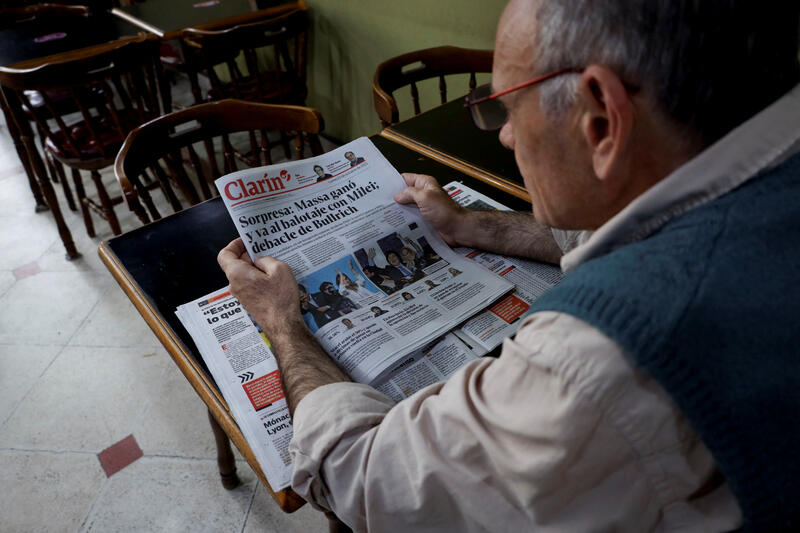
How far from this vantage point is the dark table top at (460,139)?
1210 mm

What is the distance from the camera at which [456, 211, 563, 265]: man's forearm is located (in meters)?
0.91

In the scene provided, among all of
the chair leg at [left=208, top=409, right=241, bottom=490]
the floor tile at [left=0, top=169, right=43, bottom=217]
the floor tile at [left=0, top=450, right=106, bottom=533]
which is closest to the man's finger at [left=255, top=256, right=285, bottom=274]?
the chair leg at [left=208, top=409, right=241, bottom=490]

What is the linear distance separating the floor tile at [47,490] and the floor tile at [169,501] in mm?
60

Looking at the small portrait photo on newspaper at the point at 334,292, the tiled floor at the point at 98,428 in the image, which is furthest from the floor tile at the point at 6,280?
the small portrait photo on newspaper at the point at 334,292

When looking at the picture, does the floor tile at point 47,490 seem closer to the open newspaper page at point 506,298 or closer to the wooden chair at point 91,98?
the wooden chair at point 91,98

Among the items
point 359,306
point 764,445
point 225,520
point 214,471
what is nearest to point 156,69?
point 214,471

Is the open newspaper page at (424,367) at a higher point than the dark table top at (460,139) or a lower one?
lower

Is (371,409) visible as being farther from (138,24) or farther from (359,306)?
(138,24)

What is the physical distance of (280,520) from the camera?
1459 millimetres

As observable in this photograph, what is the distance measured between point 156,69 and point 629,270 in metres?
2.48

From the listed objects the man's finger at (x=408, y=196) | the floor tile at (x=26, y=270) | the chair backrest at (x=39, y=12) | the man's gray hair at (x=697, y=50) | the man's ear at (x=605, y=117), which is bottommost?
the floor tile at (x=26, y=270)

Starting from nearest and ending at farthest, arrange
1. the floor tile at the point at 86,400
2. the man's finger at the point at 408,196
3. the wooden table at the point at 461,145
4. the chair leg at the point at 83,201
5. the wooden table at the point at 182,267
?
the wooden table at the point at 182,267
the man's finger at the point at 408,196
the wooden table at the point at 461,145
the floor tile at the point at 86,400
the chair leg at the point at 83,201

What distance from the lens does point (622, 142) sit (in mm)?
471

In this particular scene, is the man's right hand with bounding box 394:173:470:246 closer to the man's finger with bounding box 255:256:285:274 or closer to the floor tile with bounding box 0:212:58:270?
the man's finger with bounding box 255:256:285:274
